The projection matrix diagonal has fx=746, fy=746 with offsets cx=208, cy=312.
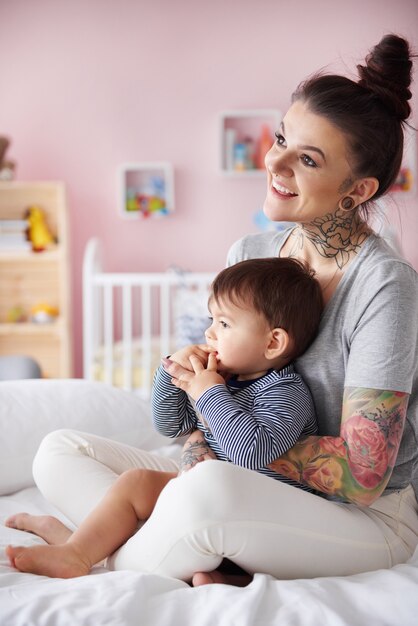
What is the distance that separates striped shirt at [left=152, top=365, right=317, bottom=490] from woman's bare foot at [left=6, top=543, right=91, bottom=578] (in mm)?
274

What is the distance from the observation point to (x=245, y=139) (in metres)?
4.07

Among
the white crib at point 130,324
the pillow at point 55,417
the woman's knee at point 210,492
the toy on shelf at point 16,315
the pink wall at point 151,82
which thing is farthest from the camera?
the pink wall at point 151,82

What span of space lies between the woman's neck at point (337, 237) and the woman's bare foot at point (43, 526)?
0.64 m

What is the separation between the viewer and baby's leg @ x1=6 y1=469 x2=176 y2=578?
1.11m

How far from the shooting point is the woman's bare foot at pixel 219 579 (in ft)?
3.49

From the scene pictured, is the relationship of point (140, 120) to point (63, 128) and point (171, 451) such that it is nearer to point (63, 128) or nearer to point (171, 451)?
point (63, 128)

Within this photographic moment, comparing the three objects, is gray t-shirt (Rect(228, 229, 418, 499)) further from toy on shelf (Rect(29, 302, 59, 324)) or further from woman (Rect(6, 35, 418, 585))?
toy on shelf (Rect(29, 302, 59, 324))

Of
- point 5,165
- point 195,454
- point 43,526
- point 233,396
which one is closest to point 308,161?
point 233,396

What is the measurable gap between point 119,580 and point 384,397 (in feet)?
1.53

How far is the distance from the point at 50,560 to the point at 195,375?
356 millimetres

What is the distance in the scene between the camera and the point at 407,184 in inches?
159

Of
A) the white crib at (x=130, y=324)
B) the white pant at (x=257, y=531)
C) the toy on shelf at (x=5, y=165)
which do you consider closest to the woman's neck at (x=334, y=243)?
the white pant at (x=257, y=531)

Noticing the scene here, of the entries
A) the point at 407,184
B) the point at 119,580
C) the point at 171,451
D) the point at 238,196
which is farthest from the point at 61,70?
the point at 119,580

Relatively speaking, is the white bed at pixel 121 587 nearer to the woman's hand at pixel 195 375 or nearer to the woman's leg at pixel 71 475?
the woman's leg at pixel 71 475
